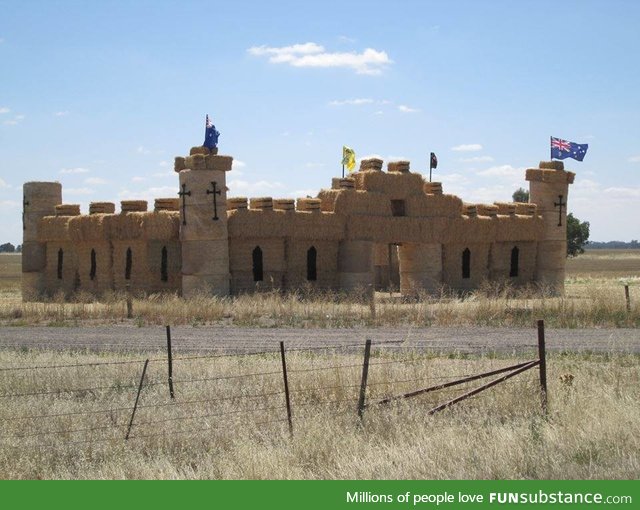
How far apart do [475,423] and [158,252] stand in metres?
20.0

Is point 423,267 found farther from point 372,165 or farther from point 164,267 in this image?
point 164,267

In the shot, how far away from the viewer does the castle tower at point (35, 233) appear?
110 feet

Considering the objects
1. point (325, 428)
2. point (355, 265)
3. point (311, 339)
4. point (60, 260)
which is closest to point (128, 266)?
point (60, 260)

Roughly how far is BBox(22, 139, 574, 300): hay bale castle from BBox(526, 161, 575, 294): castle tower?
53mm

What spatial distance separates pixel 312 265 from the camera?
3042cm

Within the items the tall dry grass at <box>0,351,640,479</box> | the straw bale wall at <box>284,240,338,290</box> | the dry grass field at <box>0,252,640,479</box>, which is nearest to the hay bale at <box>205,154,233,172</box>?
the straw bale wall at <box>284,240,338,290</box>

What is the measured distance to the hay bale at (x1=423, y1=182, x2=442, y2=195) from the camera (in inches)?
1286

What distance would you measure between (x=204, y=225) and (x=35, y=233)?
8609 mm

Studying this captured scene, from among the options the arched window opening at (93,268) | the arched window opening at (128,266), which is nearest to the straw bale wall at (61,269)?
the arched window opening at (93,268)

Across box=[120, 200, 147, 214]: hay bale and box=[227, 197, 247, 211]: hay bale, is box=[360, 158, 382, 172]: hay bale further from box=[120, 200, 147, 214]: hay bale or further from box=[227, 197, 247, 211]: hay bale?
box=[120, 200, 147, 214]: hay bale

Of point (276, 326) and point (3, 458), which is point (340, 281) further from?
point (3, 458)

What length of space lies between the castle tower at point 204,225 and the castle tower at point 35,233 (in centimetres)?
749

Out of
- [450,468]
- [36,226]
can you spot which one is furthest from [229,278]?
[450,468]

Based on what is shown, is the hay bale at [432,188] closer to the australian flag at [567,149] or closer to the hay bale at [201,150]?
the australian flag at [567,149]
